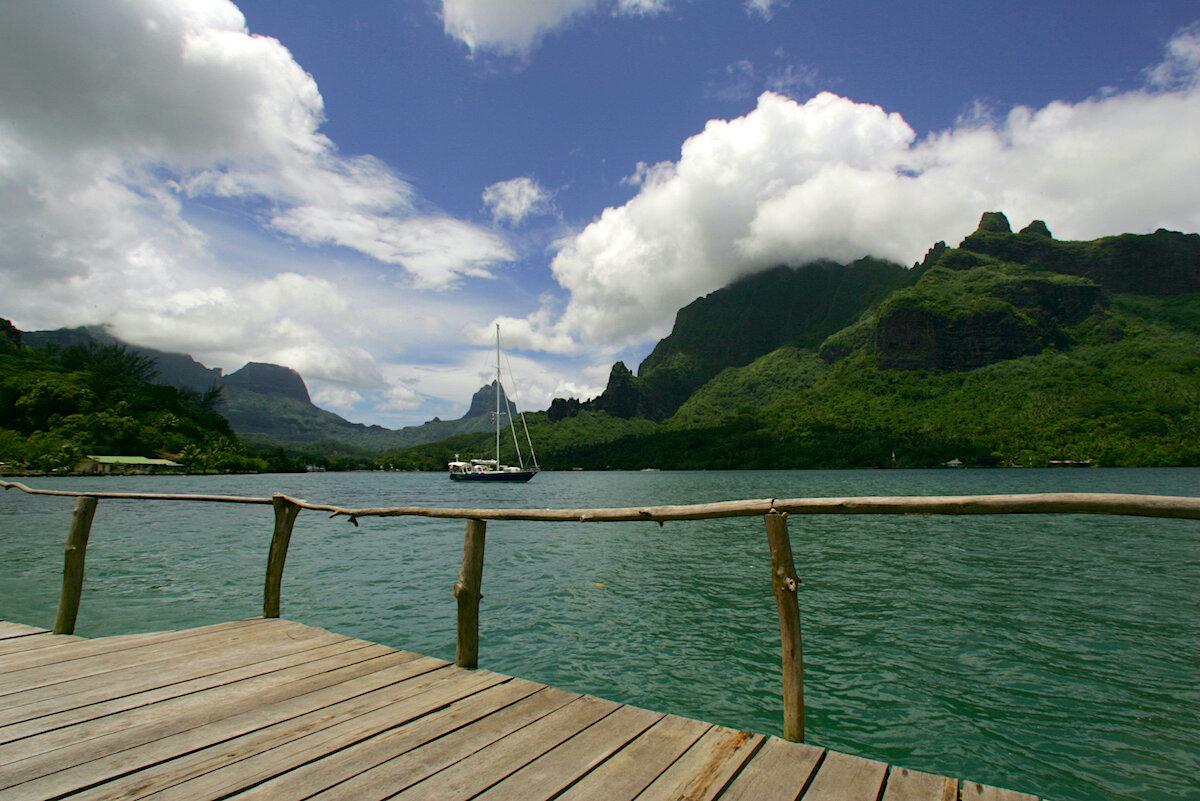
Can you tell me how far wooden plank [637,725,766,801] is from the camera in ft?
7.95

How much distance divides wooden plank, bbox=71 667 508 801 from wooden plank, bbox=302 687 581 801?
37 cm

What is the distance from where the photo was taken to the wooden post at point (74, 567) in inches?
219

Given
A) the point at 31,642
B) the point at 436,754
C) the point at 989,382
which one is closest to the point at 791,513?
the point at 436,754

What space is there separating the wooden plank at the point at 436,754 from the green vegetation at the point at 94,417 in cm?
10586

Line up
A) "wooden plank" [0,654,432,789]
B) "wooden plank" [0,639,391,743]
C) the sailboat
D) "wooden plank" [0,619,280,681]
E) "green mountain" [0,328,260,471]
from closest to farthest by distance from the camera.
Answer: "wooden plank" [0,654,432,789] < "wooden plank" [0,639,391,743] < "wooden plank" [0,619,280,681] < the sailboat < "green mountain" [0,328,260,471]

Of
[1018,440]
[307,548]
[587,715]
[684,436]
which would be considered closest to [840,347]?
[684,436]

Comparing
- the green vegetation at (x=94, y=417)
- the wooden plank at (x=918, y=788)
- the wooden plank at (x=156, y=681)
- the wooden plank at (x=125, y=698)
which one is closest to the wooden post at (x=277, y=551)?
the wooden plank at (x=156, y=681)

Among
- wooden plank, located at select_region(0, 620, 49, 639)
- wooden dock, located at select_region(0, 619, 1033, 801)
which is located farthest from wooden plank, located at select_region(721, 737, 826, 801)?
wooden plank, located at select_region(0, 620, 49, 639)

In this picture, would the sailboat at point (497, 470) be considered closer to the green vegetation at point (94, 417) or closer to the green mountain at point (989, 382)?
the green mountain at point (989, 382)

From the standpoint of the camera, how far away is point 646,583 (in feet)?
45.5

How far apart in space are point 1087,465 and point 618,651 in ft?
366

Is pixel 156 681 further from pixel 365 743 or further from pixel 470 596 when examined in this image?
pixel 470 596

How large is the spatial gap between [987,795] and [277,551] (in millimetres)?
6128

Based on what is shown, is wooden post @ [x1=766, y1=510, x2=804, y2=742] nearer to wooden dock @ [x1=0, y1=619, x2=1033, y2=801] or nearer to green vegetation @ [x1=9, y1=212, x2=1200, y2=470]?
wooden dock @ [x1=0, y1=619, x2=1033, y2=801]
